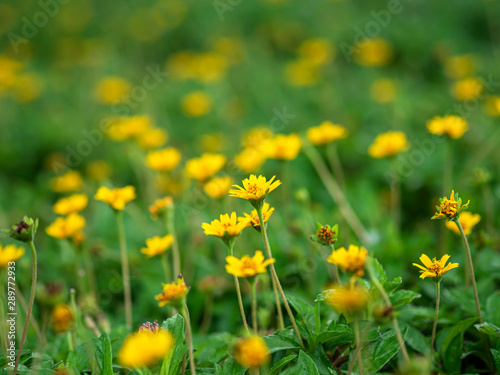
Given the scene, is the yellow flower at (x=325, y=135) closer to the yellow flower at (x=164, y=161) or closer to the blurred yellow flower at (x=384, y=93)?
the yellow flower at (x=164, y=161)

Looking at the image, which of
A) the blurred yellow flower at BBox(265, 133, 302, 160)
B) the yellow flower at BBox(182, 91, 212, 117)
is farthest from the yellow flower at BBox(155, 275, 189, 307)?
the yellow flower at BBox(182, 91, 212, 117)

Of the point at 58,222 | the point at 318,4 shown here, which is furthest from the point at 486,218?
the point at 318,4

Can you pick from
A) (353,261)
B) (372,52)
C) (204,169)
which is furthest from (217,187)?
(372,52)

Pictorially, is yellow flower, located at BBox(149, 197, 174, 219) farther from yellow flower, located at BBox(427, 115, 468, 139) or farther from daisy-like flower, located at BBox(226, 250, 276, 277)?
yellow flower, located at BBox(427, 115, 468, 139)

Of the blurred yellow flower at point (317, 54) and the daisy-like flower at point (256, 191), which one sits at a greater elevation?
the daisy-like flower at point (256, 191)

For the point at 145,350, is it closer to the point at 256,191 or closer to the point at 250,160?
the point at 256,191

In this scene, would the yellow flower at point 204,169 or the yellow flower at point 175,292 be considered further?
the yellow flower at point 204,169

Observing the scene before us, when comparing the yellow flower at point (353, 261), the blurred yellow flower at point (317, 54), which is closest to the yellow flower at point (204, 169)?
the yellow flower at point (353, 261)
